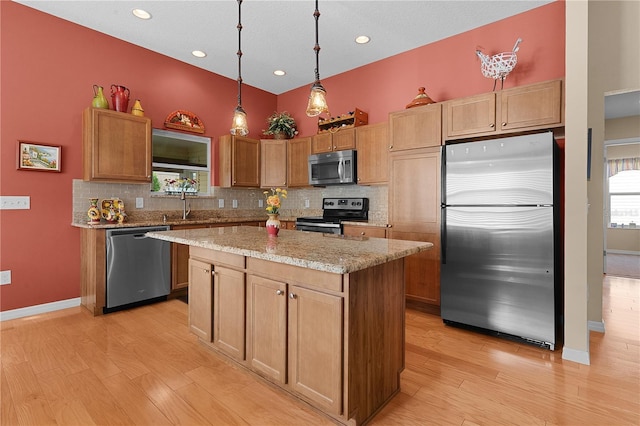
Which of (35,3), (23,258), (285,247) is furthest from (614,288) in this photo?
(35,3)

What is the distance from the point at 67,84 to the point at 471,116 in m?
4.32

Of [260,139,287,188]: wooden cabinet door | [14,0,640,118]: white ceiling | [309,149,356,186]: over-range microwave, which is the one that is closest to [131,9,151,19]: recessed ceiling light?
[14,0,640,118]: white ceiling

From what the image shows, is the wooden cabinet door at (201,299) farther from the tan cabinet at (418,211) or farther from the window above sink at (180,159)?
the window above sink at (180,159)

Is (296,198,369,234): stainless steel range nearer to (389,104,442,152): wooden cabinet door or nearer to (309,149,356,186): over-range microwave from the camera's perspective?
(309,149,356,186): over-range microwave

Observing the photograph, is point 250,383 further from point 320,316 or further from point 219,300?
point 320,316

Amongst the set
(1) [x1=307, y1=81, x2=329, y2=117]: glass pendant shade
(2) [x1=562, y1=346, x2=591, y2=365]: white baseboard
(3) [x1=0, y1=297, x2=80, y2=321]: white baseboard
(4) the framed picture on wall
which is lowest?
(2) [x1=562, y1=346, x2=591, y2=365]: white baseboard

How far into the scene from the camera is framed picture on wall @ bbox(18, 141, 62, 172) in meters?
3.20

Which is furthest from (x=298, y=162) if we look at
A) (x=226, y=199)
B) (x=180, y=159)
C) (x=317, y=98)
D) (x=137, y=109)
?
(x=317, y=98)

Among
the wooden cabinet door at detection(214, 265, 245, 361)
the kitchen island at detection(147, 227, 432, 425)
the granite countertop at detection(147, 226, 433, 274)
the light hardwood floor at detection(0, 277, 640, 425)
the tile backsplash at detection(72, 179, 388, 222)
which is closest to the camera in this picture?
the granite countertop at detection(147, 226, 433, 274)

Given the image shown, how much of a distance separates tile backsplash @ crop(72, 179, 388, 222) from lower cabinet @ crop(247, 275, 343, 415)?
9.26 feet

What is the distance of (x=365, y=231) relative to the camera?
3896 mm

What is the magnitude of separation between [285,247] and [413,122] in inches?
92.9

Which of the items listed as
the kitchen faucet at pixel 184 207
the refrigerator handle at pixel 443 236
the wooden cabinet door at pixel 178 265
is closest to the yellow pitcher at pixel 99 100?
the kitchen faucet at pixel 184 207

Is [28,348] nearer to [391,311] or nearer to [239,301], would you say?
[239,301]
